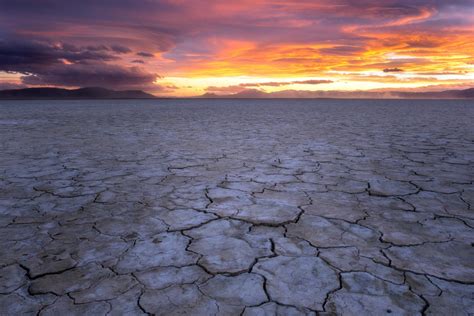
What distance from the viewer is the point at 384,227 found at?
2.03 metres

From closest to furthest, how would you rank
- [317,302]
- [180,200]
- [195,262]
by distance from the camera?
[317,302] → [195,262] → [180,200]

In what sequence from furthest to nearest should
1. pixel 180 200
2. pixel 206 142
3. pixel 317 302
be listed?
1. pixel 206 142
2. pixel 180 200
3. pixel 317 302

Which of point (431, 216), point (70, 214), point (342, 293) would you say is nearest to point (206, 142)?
point (70, 214)

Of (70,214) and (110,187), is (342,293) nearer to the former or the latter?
(70,214)

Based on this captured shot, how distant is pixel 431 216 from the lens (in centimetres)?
220

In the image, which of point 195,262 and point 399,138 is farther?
point 399,138

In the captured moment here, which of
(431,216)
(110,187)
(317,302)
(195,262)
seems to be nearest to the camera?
(317,302)

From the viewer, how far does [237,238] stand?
190 centimetres

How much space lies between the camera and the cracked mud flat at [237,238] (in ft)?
4.42

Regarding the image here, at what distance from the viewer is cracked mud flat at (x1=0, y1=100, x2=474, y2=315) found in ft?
4.42

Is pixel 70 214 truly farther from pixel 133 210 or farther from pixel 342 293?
pixel 342 293

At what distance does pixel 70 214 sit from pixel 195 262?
3.69 feet

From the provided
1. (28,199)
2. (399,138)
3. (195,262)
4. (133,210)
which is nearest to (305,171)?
(133,210)

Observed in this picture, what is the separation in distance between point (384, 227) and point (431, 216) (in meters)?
0.42
